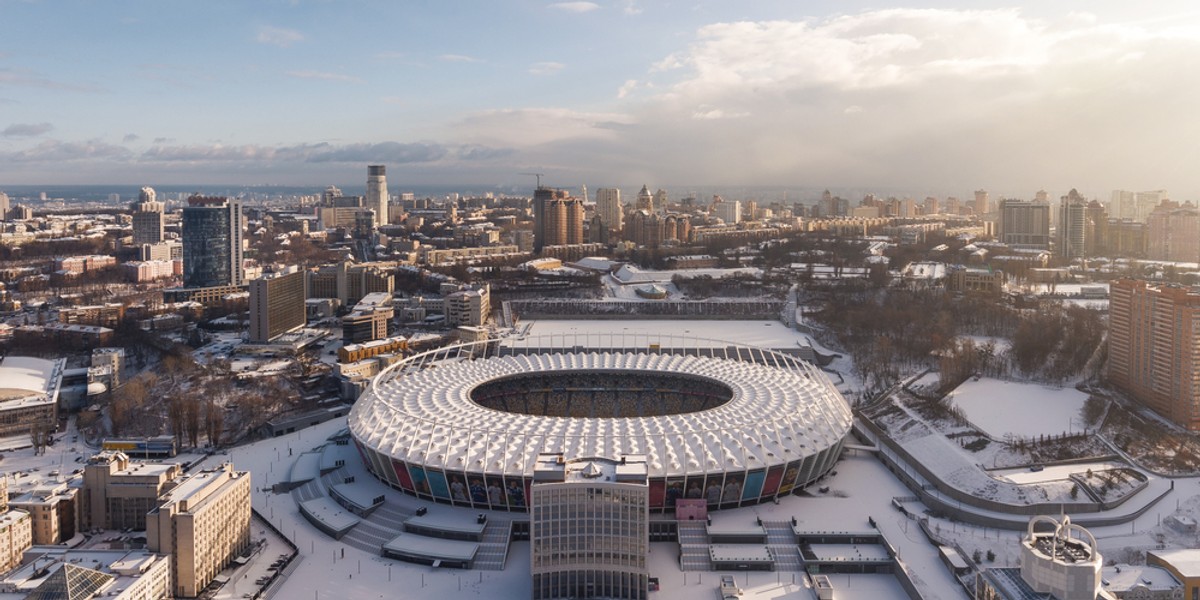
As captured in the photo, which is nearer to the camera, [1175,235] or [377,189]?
[1175,235]

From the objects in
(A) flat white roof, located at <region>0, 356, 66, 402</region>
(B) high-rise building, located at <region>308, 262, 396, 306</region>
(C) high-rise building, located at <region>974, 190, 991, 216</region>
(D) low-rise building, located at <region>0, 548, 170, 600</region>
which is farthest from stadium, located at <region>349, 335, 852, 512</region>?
(C) high-rise building, located at <region>974, 190, 991, 216</region>

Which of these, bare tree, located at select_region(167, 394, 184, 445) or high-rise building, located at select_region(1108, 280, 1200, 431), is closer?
high-rise building, located at select_region(1108, 280, 1200, 431)

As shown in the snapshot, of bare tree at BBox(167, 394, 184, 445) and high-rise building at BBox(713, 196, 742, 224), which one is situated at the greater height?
high-rise building at BBox(713, 196, 742, 224)

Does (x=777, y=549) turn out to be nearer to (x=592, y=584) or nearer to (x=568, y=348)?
(x=592, y=584)

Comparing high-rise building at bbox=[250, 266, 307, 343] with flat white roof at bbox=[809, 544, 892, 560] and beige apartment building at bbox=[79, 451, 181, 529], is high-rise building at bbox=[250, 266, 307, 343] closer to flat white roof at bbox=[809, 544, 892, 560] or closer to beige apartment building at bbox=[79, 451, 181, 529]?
beige apartment building at bbox=[79, 451, 181, 529]

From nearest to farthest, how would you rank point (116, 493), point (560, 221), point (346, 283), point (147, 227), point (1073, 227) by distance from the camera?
point (116, 493), point (346, 283), point (1073, 227), point (147, 227), point (560, 221)

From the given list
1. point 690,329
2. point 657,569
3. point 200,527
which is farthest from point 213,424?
point 690,329

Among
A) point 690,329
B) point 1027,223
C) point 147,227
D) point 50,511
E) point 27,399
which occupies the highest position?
point 1027,223

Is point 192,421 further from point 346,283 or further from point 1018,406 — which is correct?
point 346,283
